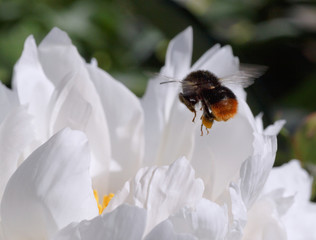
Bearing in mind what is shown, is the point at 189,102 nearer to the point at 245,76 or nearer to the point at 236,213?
the point at 245,76

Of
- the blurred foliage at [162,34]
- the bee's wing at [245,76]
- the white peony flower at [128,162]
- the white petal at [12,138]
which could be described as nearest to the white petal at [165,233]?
the white peony flower at [128,162]

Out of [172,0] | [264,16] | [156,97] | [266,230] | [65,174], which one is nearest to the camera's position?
[65,174]

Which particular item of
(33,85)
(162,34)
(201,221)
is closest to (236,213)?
(201,221)

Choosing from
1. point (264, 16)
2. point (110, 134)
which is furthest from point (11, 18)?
point (110, 134)

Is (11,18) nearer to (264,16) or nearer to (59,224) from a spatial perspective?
(264,16)

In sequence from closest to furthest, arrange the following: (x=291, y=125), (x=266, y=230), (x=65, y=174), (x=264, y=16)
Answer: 1. (x=65, y=174)
2. (x=266, y=230)
3. (x=291, y=125)
4. (x=264, y=16)

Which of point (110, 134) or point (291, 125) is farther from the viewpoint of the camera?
point (291, 125)

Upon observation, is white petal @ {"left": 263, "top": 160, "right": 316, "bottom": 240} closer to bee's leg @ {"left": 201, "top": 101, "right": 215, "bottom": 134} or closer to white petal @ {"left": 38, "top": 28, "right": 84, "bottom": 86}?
bee's leg @ {"left": 201, "top": 101, "right": 215, "bottom": 134}
